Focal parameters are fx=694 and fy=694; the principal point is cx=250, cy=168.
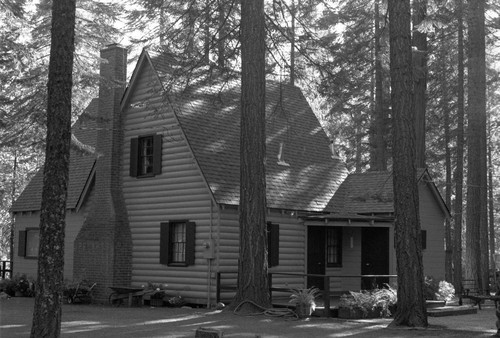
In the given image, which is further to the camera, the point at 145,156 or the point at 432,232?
the point at 432,232

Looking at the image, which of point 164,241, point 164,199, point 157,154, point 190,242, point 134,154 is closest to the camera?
point 190,242

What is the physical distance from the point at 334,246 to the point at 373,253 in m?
1.49

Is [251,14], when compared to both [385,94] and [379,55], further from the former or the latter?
[385,94]

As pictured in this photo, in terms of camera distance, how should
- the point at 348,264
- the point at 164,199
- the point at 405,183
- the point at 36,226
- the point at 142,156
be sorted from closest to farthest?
the point at 405,183 → the point at 164,199 → the point at 142,156 → the point at 348,264 → the point at 36,226

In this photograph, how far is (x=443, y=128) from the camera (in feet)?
125

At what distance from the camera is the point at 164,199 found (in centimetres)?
2278

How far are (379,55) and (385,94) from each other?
1834 centimetres

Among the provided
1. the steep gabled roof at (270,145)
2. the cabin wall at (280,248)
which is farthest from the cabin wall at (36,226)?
the cabin wall at (280,248)

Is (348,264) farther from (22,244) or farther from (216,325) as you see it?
(22,244)

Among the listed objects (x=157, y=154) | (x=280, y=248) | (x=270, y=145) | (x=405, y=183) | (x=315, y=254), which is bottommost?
(x=315, y=254)

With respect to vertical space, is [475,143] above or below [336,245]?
above

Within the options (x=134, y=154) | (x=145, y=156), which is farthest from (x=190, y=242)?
(x=134, y=154)

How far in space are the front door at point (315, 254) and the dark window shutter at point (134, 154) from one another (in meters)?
6.39

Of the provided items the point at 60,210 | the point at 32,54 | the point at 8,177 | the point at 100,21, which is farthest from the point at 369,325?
the point at 8,177
